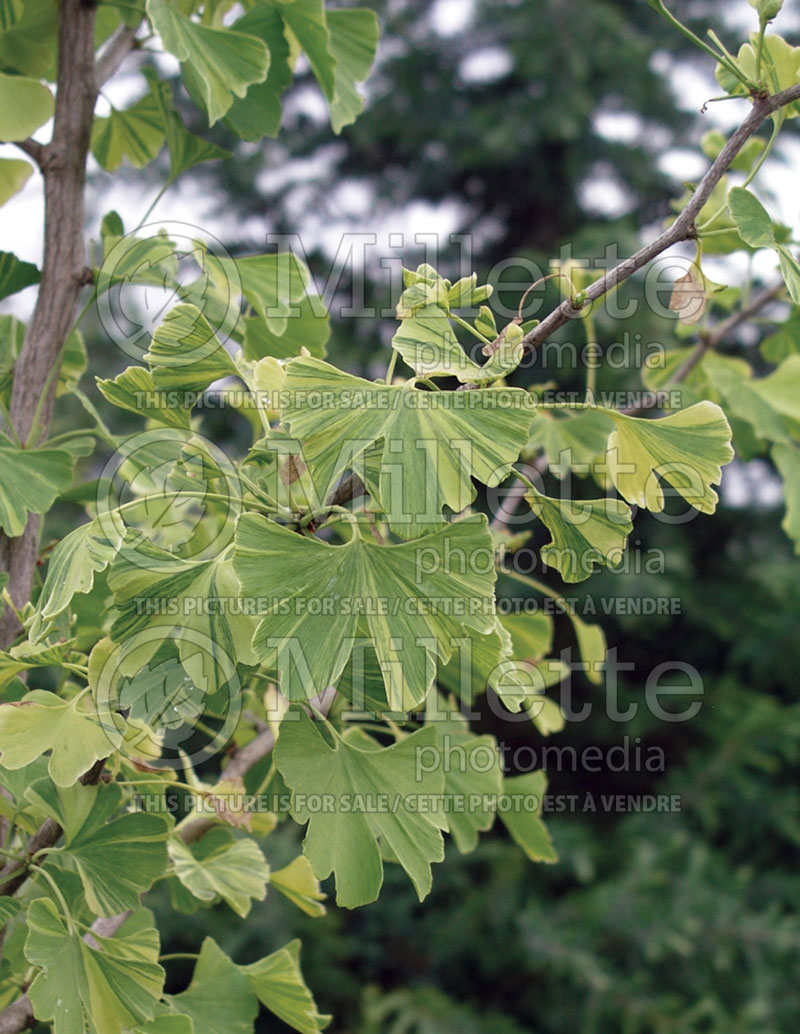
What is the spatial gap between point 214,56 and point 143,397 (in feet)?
0.66

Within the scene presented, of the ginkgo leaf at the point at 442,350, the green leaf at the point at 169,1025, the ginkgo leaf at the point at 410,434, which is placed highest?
the ginkgo leaf at the point at 442,350

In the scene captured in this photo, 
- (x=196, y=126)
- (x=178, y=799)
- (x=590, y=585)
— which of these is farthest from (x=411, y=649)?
(x=196, y=126)

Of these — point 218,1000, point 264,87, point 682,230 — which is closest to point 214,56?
point 264,87

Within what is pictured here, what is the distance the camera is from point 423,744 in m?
0.40

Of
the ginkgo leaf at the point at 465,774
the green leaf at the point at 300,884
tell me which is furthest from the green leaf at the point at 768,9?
the green leaf at the point at 300,884

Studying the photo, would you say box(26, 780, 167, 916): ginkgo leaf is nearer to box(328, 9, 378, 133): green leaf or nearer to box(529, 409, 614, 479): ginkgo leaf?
box(529, 409, 614, 479): ginkgo leaf

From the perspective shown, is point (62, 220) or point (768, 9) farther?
point (62, 220)

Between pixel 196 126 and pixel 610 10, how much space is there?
3.96ft

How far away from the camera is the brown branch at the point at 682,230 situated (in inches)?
14.2

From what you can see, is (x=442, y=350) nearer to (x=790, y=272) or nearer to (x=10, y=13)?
(x=790, y=272)

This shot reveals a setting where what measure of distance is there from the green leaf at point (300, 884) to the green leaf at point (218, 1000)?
0.05 m

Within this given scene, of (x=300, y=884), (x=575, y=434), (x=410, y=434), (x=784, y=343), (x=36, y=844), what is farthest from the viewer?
(x=784, y=343)

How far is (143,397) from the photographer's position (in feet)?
1.38

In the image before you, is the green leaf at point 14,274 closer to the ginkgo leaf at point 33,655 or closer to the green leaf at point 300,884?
the ginkgo leaf at point 33,655
